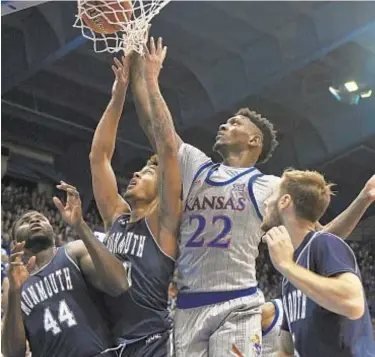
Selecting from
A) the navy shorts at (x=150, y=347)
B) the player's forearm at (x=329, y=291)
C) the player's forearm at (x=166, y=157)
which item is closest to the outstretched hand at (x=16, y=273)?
the navy shorts at (x=150, y=347)

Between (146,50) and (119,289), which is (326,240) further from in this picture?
(146,50)

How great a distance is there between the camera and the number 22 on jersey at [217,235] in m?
3.24

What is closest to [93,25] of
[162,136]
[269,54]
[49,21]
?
[162,136]

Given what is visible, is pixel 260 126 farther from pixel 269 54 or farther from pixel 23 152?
pixel 23 152

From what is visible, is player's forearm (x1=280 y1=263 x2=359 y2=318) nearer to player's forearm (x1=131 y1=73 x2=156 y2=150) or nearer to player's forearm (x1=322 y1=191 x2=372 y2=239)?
player's forearm (x1=322 y1=191 x2=372 y2=239)

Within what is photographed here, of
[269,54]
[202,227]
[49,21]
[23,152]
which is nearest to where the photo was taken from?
[202,227]

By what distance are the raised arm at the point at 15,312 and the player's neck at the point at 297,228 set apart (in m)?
1.16

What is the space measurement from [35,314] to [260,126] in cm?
128

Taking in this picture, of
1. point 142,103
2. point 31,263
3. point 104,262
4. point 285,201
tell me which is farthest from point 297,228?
point 31,263

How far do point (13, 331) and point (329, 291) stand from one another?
1.59 m

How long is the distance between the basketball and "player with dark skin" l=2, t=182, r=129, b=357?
840mm

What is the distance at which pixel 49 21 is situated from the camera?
38.8 ft

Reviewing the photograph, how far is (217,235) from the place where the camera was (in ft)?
10.7

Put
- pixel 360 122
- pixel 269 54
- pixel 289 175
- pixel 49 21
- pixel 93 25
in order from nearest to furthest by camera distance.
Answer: pixel 289 175, pixel 93 25, pixel 49 21, pixel 269 54, pixel 360 122
